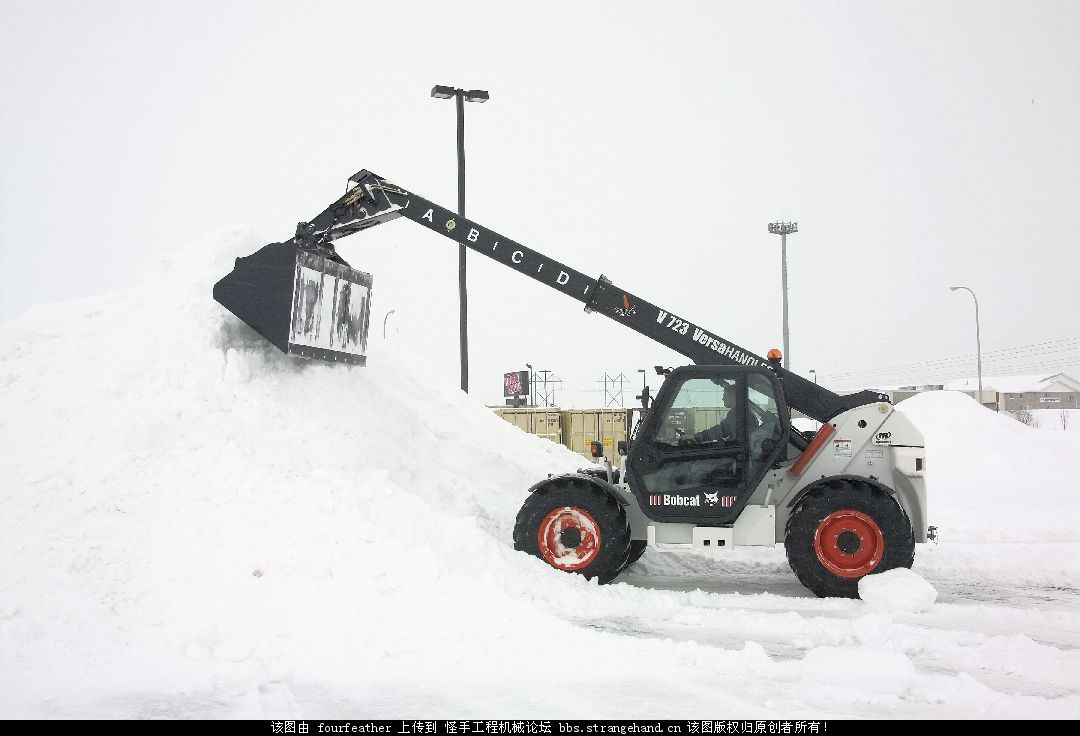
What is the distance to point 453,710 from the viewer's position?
16.6ft

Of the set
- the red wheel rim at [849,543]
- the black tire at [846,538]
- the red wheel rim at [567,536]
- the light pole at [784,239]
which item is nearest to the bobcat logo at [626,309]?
the red wheel rim at [567,536]

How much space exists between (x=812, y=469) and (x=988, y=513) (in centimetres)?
720

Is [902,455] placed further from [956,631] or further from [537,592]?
[537,592]

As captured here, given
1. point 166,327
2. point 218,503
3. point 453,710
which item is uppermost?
point 166,327

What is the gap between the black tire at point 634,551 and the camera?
9141mm

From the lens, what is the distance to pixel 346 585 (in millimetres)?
6980

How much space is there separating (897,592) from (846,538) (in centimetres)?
66

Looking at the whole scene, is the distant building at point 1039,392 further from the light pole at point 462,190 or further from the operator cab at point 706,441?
the operator cab at point 706,441

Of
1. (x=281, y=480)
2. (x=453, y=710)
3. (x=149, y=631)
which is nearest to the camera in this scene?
(x=453, y=710)

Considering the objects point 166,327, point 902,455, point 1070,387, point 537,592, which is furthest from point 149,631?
point 1070,387

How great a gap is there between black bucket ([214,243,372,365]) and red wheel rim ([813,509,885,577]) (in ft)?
18.4

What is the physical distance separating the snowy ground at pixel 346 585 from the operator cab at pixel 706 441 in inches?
34.5

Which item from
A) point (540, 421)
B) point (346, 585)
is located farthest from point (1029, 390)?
point (346, 585)

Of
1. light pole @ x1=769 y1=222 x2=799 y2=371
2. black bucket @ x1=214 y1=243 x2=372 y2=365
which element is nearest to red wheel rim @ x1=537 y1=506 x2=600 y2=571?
black bucket @ x1=214 y1=243 x2=372 y2=365
